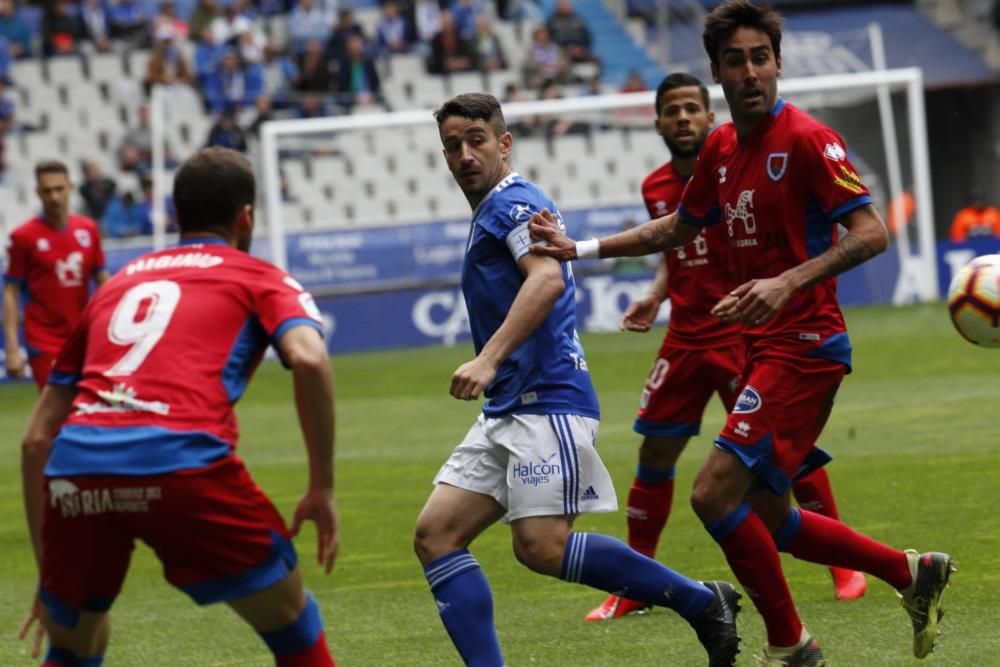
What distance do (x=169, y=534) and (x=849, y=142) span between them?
77.9 feet

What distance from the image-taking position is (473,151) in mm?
6016

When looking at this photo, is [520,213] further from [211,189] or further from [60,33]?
[60,33]

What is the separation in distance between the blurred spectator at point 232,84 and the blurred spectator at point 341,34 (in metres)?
1.33

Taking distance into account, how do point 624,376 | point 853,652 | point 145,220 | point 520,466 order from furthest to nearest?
point 145,220
point 624,376
point 853,652
point 520,466

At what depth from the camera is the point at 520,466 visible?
5832mm

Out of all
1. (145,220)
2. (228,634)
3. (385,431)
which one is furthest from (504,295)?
(145,220)

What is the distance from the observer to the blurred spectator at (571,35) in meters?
30.7

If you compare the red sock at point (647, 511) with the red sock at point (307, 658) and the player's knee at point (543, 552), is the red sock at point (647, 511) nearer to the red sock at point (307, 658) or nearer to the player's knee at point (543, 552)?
the player's knee at point (543, 552)

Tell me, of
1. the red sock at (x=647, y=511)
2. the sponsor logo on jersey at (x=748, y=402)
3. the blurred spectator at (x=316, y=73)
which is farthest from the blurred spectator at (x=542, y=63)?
the sponsor logo on jersey at (x=748, y=402)

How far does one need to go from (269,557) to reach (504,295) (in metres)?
1.69

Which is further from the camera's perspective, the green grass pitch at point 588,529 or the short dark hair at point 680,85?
the short dark hair at point 680,85

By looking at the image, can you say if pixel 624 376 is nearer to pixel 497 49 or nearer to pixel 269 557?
pixel 497 49

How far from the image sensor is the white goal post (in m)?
25.6

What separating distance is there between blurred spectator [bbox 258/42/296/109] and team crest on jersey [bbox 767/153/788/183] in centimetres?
2217
